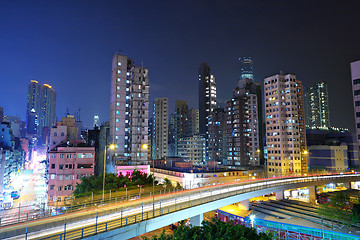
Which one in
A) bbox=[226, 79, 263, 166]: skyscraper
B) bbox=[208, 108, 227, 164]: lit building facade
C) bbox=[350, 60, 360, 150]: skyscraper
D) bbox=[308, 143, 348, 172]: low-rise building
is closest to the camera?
bbox=[350, 60, 360, 150]: skyscraper

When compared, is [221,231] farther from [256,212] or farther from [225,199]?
[256,212]

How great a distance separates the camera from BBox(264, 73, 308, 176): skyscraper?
8639 centimetres

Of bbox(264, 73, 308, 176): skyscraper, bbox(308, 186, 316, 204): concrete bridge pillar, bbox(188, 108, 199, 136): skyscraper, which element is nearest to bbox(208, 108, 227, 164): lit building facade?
bbox(264, 73, 308, 176): skyscraper

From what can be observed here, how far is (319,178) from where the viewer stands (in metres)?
60.0

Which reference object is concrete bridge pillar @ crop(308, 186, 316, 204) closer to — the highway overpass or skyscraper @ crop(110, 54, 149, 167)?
the highway overpass

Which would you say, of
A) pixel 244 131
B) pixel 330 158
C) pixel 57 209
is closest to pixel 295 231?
pixel 57 209

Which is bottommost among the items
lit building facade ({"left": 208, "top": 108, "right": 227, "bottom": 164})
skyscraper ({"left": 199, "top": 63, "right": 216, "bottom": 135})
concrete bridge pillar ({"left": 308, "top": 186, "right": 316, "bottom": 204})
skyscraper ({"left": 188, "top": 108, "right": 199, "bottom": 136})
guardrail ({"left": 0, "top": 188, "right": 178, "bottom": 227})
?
concrete bridge pillar ({"left": 308, "top": 186, "right": 316, "bottom": 204})

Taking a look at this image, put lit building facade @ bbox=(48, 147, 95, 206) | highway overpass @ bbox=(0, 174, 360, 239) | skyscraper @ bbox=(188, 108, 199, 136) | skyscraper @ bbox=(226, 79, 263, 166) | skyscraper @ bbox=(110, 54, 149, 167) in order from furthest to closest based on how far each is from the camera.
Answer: skyscraper @ bbox=(188, 108, 199, 136) < skyscraper @ bbox=(226, 79, 263, 166) < skyscraper @ bbox=(110, 54, 149, 167) < lit building facade @ bbox=(48, 147, 95, 206) < highway overpass @ bbox=(0, 174, 360, 239)

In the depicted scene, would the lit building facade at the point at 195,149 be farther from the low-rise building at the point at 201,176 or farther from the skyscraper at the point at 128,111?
the low-rise building at the point at 201,176

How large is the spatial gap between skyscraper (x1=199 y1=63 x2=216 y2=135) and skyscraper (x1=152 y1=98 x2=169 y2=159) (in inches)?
1531

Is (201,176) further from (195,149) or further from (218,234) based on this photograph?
(195,149)

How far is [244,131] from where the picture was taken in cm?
11294

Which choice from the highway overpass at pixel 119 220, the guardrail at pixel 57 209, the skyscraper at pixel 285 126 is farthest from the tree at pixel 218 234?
the skyscraper at pixel 285 126

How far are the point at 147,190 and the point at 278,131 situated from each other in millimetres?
70432
